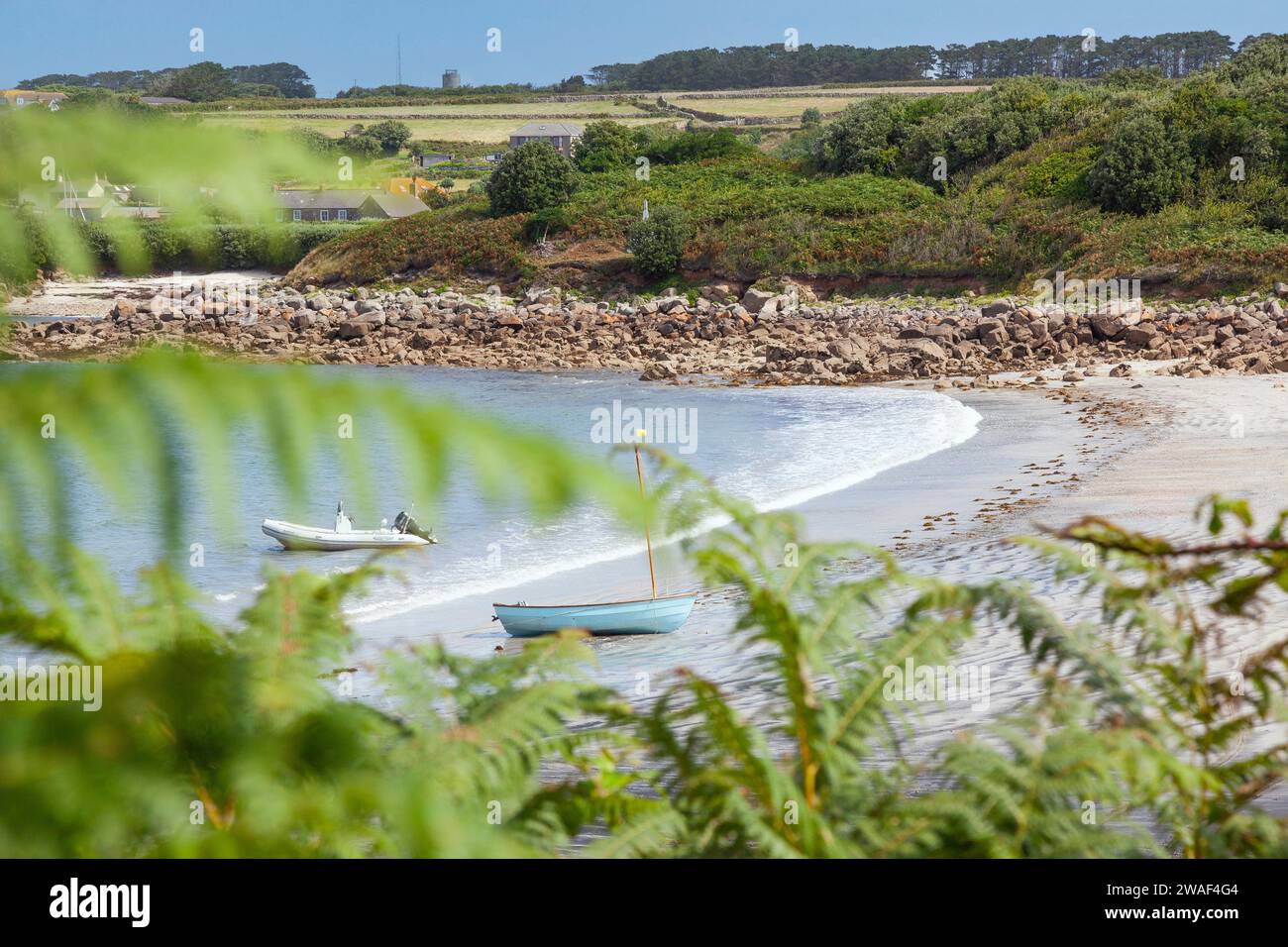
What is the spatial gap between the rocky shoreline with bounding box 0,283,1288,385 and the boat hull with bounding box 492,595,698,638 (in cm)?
1160

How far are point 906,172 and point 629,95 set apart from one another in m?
52.0

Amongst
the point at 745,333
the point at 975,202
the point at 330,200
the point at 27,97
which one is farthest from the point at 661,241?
the point at 27,97

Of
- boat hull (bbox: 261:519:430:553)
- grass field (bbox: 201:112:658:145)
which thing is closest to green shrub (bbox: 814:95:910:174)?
grass field (bbox: 201:112:658:145)

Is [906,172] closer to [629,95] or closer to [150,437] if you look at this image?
[150,437]

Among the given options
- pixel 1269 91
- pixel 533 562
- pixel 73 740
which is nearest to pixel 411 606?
pixel 533 562

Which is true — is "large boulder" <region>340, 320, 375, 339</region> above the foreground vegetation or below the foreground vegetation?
below

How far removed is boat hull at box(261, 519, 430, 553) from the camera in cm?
1216

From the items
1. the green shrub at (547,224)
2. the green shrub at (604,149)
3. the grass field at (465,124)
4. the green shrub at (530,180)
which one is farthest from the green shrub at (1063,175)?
the grass field at (465,124)

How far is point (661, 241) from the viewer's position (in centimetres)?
3869

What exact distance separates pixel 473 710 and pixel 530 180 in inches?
1805

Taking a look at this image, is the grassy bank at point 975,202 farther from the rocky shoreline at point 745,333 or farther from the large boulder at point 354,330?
the large boulder at point 354,330

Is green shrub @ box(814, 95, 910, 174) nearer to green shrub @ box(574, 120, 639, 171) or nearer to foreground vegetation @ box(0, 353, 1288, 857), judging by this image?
green shrub @ box(574, 120, 639, 171)

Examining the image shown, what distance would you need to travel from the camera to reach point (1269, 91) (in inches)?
1352

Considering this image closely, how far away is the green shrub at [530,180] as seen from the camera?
45531 mm
